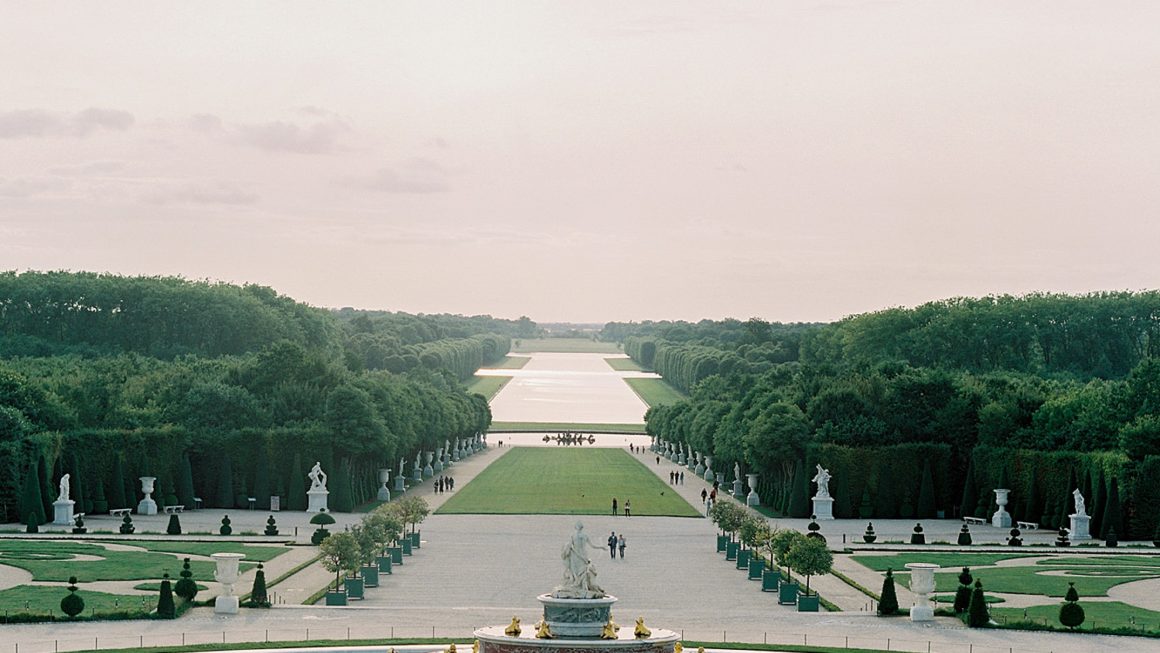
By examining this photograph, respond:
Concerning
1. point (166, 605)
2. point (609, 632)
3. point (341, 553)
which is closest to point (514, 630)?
point (609, 632)

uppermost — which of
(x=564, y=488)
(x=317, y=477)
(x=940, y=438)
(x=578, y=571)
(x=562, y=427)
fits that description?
(x=562, y=427)

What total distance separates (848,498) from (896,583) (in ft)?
101

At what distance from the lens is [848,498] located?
94.6 m

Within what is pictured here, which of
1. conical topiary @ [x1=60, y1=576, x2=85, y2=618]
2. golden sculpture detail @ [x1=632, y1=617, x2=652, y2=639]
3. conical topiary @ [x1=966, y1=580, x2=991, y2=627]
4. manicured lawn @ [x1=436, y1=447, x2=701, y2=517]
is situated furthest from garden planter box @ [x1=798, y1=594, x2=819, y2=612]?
manicured lawn @ [x1=436, y1=447, x2=701, y2=517]

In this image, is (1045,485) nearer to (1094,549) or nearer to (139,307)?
(1094,549)

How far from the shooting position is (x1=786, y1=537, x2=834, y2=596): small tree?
2313 inches

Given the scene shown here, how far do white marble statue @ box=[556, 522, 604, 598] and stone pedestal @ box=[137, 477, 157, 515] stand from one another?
51.4 meters

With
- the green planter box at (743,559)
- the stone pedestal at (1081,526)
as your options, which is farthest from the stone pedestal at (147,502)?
the stone pedestal at (1081,526)

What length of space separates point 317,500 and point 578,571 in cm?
5269

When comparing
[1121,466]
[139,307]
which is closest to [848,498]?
[1121,466]

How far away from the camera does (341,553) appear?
2298 inches

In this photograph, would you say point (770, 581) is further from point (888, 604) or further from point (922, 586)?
point (922, 586)

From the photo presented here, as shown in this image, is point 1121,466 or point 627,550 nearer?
point 627,550

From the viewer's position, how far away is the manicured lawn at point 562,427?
160625 mm
